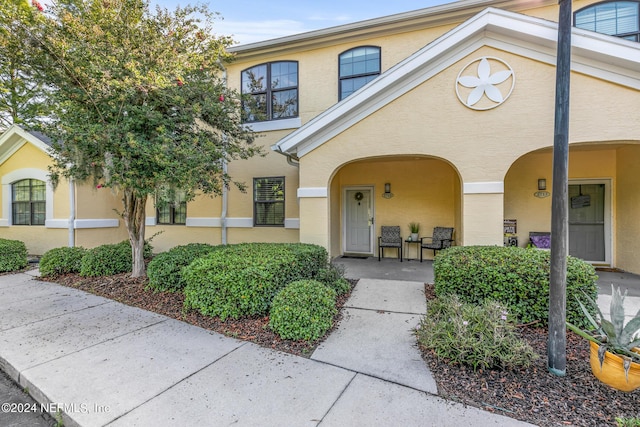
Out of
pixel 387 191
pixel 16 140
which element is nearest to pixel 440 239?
pixel 387 191

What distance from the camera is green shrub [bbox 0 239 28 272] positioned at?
840 cm

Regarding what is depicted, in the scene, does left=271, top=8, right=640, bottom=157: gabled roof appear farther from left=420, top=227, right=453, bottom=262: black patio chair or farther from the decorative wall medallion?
left=420, top=227, right=453, bottom=262: black patio chair

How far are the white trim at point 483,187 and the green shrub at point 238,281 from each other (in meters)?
3.52

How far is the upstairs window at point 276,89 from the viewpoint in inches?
371

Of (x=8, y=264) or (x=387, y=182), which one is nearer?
(x=8, y=264)

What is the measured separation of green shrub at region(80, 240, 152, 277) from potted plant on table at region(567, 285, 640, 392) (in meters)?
9.13

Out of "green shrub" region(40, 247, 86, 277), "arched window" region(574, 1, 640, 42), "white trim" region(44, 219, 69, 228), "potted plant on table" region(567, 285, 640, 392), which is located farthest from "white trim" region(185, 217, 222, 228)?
"arched window" region(574, 1, 640, 42)

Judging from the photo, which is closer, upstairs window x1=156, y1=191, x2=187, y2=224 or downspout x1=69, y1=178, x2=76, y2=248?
downspout x1=69, y1=178, x2=76, y2=248

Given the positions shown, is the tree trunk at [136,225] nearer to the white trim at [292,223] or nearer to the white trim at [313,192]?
the white trim at [313,192]

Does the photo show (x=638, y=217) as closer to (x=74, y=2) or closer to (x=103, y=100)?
(x=103, y=100)

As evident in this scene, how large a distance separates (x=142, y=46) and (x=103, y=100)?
132cm

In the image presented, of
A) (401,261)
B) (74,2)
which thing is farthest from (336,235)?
(74,2)

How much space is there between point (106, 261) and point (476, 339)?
323 inches

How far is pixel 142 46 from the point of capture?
5.78 meters
